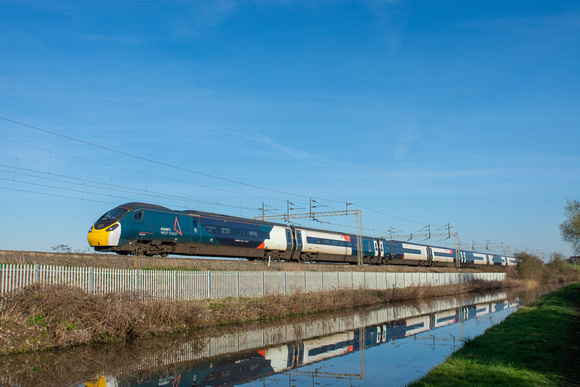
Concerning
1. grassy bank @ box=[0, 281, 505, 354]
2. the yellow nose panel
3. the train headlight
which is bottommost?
grassy bank @ box=[0, 281, 505, 354]

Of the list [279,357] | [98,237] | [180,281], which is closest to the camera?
[279,357]

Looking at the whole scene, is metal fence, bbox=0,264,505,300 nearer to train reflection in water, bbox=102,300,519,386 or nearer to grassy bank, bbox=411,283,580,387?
train reflection in water, bbox=102,300,519,386

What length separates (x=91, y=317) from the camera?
47.9ft

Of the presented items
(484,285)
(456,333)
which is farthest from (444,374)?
(484,285)

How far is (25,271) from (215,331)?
712cm

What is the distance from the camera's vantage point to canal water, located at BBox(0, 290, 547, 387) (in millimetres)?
10602

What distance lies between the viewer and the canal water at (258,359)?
1060cm

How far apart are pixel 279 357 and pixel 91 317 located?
608 centimetres

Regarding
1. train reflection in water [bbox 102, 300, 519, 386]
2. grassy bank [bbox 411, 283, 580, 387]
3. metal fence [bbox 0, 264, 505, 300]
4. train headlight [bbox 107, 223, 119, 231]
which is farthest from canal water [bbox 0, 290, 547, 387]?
train headlight [bbox 107, 223, 119, 231]

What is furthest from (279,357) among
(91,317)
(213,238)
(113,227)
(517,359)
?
(213,238)

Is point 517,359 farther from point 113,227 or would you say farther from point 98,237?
point 98,237

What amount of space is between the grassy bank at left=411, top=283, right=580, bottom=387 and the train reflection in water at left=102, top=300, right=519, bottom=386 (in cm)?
364

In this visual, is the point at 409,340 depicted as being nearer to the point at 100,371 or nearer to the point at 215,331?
the point at 215,331

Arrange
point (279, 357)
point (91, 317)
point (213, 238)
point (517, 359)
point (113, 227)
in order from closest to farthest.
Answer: point (517, 359) → point (279, 357) → point (91, 317) → point (113, 227) → point (213, 238)
